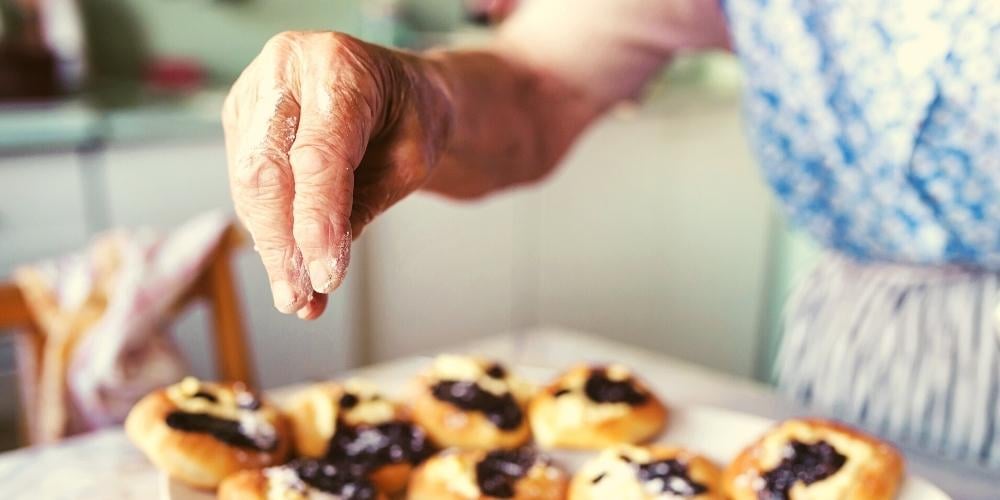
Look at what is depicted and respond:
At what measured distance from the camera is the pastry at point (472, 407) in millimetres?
792

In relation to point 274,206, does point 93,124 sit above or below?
below

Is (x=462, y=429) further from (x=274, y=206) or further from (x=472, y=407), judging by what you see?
(x=274, y=206)

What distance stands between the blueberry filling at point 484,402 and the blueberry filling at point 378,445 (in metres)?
0.05

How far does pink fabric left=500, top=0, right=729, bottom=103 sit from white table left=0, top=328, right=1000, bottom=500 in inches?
12.9

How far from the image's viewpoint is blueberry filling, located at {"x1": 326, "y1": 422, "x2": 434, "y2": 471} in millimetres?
742

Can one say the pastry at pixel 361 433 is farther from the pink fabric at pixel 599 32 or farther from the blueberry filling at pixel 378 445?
the pink fabric at pixel 599 32

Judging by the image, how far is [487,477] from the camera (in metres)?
0.70

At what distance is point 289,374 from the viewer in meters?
2.15

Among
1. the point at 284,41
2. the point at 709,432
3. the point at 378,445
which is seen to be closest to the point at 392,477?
the point at 378,445

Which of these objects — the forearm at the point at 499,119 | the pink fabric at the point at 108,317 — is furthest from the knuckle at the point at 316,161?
the pink fabric at the point at 108,317

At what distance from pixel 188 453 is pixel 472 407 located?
9.8 inches

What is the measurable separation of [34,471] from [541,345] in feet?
1.90

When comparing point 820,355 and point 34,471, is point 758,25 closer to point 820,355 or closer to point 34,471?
point 820,355

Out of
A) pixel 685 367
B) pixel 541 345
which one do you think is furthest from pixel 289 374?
pixel 685 367
